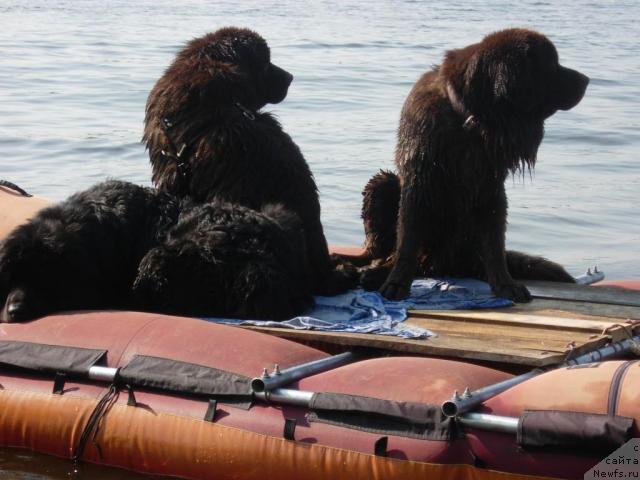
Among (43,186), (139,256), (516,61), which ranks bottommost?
(43,186)

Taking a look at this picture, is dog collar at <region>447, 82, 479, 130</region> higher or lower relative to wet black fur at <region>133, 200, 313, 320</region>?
higher

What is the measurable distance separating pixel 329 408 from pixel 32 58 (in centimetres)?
1650

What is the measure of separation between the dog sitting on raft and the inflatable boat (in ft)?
0.62

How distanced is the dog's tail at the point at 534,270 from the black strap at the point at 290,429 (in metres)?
2.37

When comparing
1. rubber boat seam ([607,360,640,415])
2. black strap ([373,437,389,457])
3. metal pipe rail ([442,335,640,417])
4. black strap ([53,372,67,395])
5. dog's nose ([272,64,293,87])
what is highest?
dog's nose ([272,64,293,87])

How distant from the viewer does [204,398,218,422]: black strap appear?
159 inches

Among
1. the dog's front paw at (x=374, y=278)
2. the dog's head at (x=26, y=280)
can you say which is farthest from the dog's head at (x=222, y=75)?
the dog's head at (x=26, y=280)

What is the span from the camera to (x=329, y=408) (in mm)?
3848

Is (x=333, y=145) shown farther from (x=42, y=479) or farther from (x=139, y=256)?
(x=42, y=479)

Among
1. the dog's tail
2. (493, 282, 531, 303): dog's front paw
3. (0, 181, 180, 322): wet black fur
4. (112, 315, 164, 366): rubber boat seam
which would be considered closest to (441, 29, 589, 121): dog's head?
(493, 282, 531, 303): dog's front paw

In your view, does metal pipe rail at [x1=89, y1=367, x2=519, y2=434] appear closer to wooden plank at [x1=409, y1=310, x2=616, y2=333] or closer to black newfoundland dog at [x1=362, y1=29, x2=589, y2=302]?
wooden plank at [x1=409, y1=310, x2=616, y2=333]

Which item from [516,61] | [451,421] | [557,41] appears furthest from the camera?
[557,41]

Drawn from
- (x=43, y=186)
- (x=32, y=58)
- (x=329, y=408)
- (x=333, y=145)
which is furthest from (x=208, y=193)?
(x=32, y=58)

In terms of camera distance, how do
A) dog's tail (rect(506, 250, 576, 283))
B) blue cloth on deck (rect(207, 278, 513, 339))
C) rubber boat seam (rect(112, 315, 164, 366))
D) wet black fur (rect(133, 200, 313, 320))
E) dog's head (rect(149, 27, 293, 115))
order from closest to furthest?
rubber boat seam (rect(112, 315, 164, 366))
blue cloth on deck (rect(207, 278, 513, 339))
wet black fur (rect(133, 200, 313, 320))
dog's head (rect(149, 27, 293, 115))
dog's tail (rect(506, 250, 576, 283))
